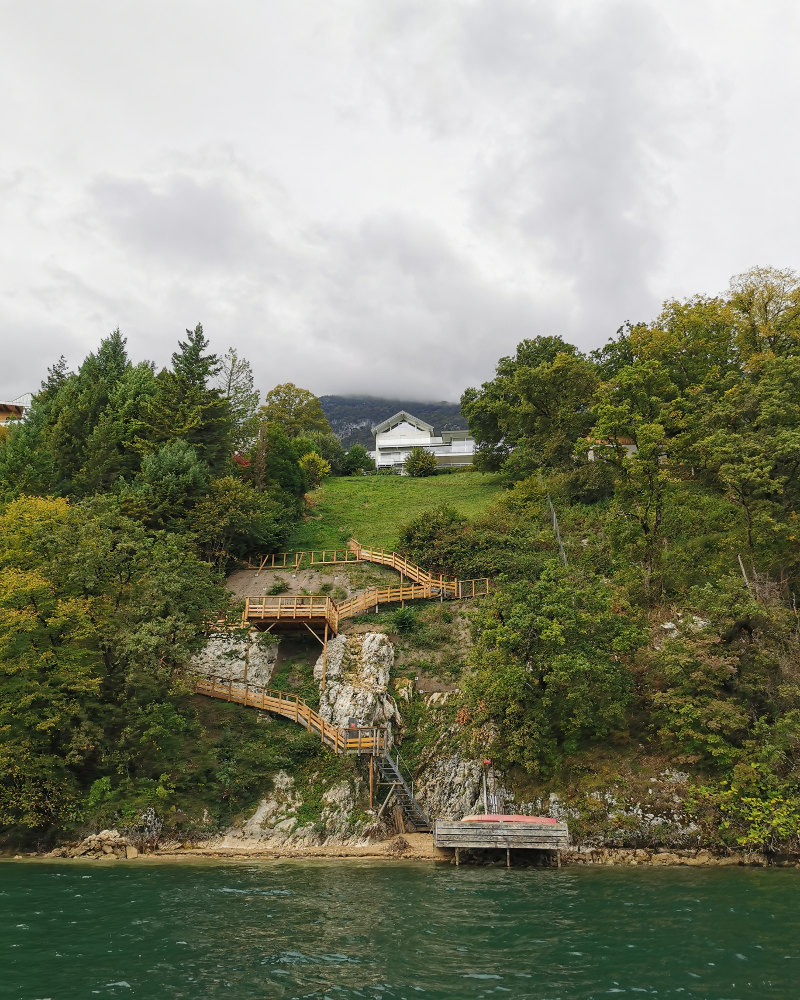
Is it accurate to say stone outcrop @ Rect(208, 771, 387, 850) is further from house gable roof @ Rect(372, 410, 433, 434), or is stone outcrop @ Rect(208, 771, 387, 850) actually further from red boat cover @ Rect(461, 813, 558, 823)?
house gable roof @ Rect(372, 410, 433, 434)

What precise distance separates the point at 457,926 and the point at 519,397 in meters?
50.4

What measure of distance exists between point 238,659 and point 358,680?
6.76m

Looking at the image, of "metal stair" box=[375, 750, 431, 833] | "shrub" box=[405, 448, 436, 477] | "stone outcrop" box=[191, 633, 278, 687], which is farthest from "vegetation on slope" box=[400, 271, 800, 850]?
"shrub" box=[405, 448, 436, 477]

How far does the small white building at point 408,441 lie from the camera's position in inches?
4392

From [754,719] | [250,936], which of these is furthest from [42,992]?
Answer: [754,719]

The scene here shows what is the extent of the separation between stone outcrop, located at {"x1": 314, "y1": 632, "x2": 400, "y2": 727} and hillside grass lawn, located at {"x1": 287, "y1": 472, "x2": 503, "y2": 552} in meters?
12.7

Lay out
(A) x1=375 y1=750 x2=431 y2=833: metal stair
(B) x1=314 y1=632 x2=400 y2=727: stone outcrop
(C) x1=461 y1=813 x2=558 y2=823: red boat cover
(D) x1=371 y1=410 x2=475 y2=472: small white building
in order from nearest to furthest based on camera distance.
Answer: (C) x1=461 y1=813 x2=558 y2=823: red boat cover < (A) x1=375 y1=750 x2=431 y2=833: metal stair < (B) x1=314 y1=632 x2=400 y2=727: stone outcrop < (D) x1=371 y1=410 x2=475 y2=472: small white building

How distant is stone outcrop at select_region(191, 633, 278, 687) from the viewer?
35.8 metres

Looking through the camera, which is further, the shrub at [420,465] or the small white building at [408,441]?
the small white building at [408,441]

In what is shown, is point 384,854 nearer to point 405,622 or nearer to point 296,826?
point 296,826

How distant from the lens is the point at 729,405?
36.8 meters

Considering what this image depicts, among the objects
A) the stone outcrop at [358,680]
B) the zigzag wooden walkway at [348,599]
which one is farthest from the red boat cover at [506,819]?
the zigzag wooden walkway at [348,599]

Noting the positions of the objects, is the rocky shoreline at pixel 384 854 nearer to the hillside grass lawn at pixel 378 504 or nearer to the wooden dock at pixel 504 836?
the wooden dock at pixel 504 836

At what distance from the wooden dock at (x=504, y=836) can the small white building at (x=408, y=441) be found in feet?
276
